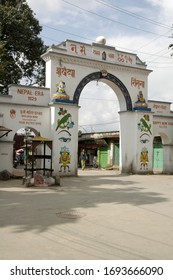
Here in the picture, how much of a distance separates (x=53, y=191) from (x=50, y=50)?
8590 mm

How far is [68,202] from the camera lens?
32.3 ft

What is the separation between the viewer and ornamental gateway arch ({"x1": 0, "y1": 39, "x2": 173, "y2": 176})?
1702 centimetres

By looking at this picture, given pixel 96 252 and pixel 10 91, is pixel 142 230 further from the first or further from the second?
pixel 10 91

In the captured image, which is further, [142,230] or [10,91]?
[10,91]

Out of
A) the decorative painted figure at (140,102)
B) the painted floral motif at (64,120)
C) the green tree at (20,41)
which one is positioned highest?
the green tree at (20,41)

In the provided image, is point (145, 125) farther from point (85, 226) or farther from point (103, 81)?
point (85, 226)

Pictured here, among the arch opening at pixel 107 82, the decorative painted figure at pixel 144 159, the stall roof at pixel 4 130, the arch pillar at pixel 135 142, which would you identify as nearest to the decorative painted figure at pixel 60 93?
the arch opening at pixel 107 82

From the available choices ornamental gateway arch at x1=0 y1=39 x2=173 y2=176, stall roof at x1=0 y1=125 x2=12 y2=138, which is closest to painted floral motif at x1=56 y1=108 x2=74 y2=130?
ornamental gateway arch at x1=0 y1=39 x2=173 y2=176

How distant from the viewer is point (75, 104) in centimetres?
1823

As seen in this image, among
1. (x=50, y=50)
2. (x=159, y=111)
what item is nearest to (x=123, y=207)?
(x=50, y=50)

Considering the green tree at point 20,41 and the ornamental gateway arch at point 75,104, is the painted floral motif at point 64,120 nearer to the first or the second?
the ornamental gateway arch at point 75,104

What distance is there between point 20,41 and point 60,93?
394 inches

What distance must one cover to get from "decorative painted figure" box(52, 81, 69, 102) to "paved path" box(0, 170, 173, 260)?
7255 millimetres

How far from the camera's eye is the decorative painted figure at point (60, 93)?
57.6 feet
